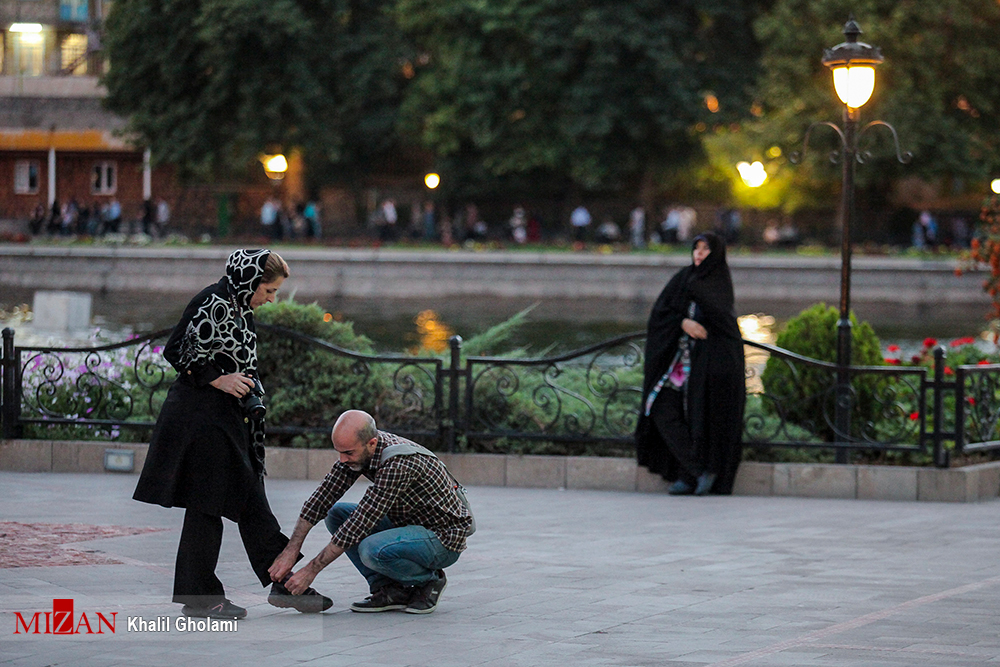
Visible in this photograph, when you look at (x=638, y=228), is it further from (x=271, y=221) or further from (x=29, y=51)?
(x=29, y=51)

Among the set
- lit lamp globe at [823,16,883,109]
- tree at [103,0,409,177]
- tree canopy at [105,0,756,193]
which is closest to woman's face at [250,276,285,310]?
lit lamp globe at [823,16,883,109]

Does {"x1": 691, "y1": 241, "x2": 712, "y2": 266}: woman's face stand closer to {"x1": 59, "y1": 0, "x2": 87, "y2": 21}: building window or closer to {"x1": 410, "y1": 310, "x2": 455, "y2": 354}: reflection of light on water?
{"x1": 410, "y1": 310, "x2": 455, "y2": 354}: reflection of light on water

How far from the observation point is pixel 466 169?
52656 mm

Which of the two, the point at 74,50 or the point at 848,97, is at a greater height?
the point at 74,50

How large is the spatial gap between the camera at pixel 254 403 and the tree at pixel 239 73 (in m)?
40.9

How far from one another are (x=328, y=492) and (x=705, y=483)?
16.4 feet

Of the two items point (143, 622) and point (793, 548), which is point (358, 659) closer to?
point (143, 622)

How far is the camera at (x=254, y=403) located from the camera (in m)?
6.27

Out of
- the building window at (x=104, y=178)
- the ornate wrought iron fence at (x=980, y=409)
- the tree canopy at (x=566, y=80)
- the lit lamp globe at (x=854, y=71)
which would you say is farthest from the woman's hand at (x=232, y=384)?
the building window at (x=104, y=178)

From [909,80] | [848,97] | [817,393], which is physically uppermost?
[909,80]

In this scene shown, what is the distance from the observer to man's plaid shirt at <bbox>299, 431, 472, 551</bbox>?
20.2ft

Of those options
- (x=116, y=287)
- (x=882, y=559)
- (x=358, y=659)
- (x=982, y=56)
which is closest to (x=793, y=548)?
(x=882, y=559)

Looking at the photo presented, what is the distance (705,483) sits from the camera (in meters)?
10.8

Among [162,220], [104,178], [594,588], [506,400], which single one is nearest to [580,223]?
[162,220]
